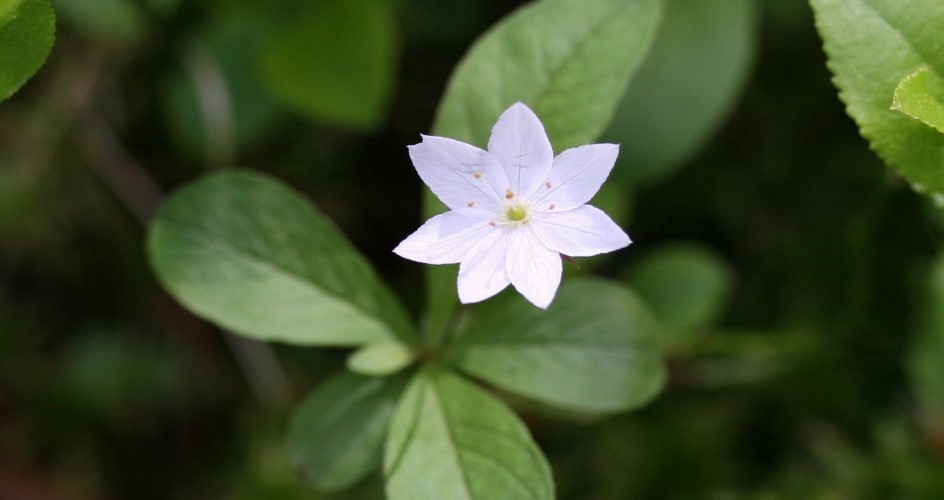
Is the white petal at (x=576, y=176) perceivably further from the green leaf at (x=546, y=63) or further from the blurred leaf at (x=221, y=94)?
the blurred leaf at (x=221, y=94)

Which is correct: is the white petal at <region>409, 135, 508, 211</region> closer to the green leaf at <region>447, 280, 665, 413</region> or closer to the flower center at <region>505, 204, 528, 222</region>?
the flower center at <region>505, 204, 528, 222</region>

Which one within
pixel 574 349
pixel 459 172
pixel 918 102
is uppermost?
pixel 918 102

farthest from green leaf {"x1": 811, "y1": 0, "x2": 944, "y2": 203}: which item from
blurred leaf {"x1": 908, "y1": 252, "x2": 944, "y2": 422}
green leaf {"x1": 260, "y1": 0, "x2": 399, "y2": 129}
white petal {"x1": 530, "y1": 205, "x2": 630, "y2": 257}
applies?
green leaf {"x1": 260, "y1": 0, "x2": 399, "y2": 129}

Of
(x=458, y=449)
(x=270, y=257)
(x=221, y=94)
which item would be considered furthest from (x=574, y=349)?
(x=221, y=94)

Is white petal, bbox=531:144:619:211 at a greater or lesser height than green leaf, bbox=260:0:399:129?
Result: greater

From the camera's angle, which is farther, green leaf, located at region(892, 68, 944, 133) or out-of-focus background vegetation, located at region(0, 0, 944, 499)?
out-of-focus background vegetation, located at region(0, 0, 944, 499)

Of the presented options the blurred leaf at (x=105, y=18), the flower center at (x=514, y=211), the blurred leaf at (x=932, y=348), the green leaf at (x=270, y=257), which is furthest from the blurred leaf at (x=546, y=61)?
the blurred leaf at (x=105, y=18)

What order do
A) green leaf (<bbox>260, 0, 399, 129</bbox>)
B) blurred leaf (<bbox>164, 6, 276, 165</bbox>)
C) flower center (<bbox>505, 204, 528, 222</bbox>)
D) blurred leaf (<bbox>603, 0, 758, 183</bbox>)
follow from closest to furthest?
flower center (<bbox>505, 204, 528, 222</bbox>) < blurred leaf (<bbox>603, 0, 758, 183</bbox>) < green leaf (<bbox>260, 0, 399, 129</bbox>) < blurred leaf (<bbox>164, 6, 276, 165</bbox>)

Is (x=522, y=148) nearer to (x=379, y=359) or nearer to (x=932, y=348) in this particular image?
(x=379, y=359)

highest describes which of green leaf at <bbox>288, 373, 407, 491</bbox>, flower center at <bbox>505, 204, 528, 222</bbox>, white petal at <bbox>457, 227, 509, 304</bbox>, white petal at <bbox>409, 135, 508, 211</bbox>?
white petal at <bbox>409, 135, 508, 211</bbox>
